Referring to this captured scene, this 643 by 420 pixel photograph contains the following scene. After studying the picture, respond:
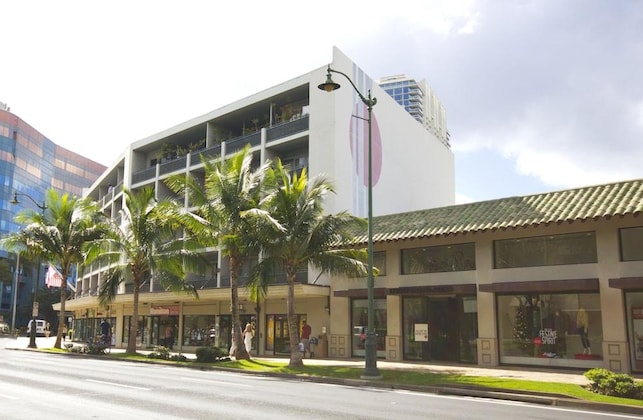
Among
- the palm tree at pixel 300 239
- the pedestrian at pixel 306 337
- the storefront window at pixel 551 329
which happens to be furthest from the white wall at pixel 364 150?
the storefront window at pixel 551 329

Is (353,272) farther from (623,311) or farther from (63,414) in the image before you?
(63,414)

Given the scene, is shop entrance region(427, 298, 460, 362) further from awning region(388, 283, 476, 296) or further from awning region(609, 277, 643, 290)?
awning region(609, 277, 643, 290)

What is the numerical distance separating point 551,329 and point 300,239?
381 inches

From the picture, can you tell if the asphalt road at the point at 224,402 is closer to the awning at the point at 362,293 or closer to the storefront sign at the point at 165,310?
the awning at the point at 362,293

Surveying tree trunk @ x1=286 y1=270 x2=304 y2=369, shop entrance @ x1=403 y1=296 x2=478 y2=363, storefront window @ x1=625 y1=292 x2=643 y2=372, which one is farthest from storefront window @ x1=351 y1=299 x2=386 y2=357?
→ storefront window @ x1=625 y1=292 x2=643 y2=372

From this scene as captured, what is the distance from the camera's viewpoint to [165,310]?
3722cm

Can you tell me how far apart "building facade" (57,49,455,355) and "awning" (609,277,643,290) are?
12561 millimetres

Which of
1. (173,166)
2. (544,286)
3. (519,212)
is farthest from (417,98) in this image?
(544,286)

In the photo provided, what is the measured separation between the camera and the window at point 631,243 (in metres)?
19.2

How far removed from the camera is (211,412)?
10375 mm

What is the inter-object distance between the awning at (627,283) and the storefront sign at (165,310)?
84.7 feet

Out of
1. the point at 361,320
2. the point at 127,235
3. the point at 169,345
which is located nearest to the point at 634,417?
the point at 361,320

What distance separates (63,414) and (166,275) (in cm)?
1880

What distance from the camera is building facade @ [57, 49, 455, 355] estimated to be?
30.7 meters
